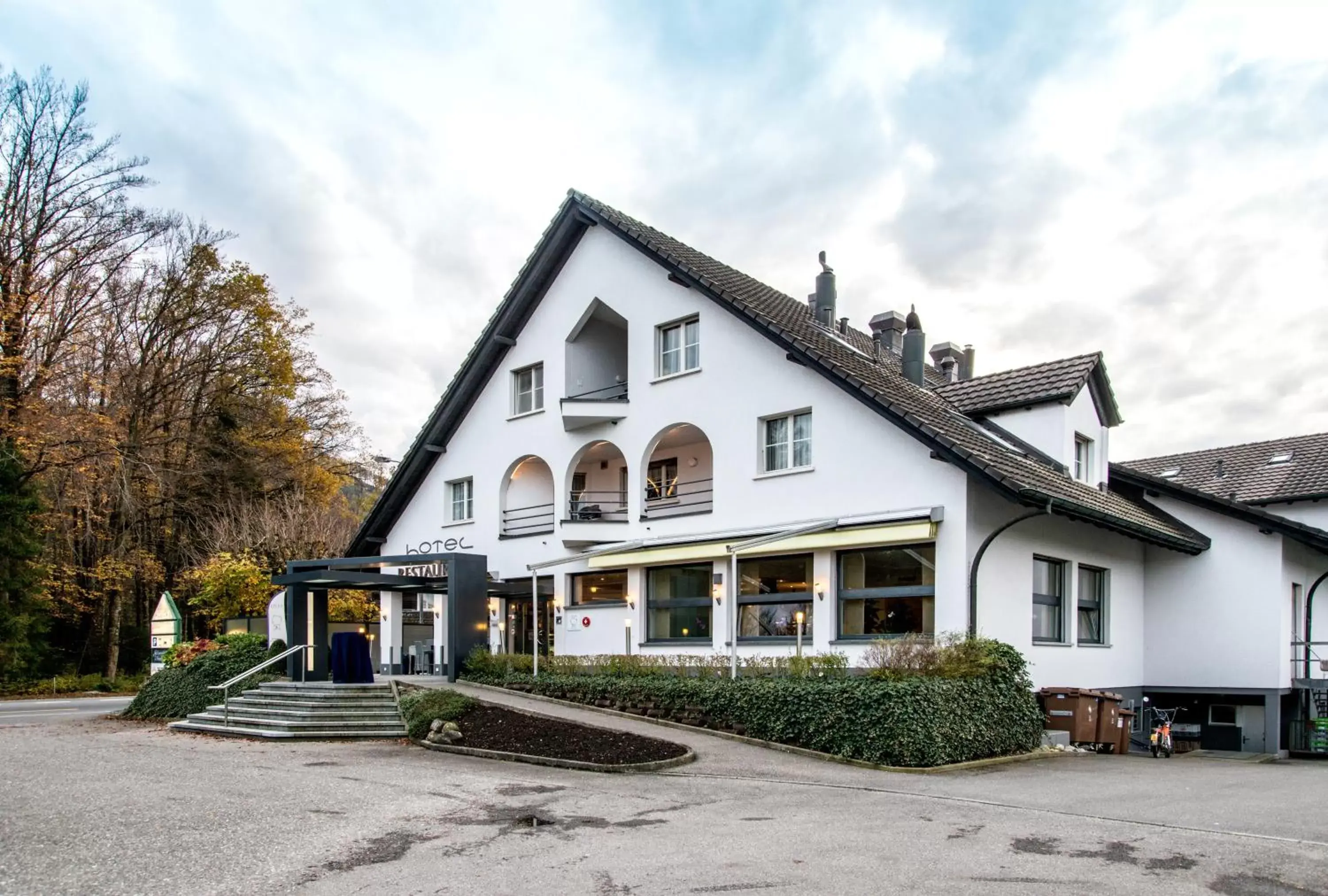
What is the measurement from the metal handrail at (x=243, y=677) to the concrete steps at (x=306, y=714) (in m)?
0.05

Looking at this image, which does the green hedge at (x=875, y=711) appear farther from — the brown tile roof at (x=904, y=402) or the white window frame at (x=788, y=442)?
the white window frame at (x=788, y=442)

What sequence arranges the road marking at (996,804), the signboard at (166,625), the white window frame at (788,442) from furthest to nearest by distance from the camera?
the signboard at (166,625)
the white window frame at (788,442)
the road marking at (996,804)

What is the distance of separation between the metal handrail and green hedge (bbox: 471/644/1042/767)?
21.2 feet

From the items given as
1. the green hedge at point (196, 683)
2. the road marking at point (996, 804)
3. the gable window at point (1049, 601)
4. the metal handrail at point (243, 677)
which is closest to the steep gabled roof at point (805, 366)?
the gable window at point (1049, 601)

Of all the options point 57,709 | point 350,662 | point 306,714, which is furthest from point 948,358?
point 57,709

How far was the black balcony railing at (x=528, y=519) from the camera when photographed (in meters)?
23.5

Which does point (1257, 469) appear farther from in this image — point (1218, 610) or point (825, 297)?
point (825, 297)

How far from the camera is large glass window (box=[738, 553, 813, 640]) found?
18125 millimetres

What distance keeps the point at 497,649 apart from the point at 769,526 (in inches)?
329

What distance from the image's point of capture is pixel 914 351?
862 inches

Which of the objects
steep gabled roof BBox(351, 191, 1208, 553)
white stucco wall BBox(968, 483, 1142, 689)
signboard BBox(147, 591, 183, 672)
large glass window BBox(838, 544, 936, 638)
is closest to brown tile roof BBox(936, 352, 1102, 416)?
steep gabled roof BBox(351, 191, 1208, 553)

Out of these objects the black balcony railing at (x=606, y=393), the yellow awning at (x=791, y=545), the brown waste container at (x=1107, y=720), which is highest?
the black balcony railing at (x=606, y=393)

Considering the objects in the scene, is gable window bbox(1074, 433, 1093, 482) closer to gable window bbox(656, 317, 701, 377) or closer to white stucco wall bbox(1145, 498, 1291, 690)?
white stucco wall bbox(1145, 498, 1291, 690)

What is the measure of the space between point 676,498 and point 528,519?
4.34 m
